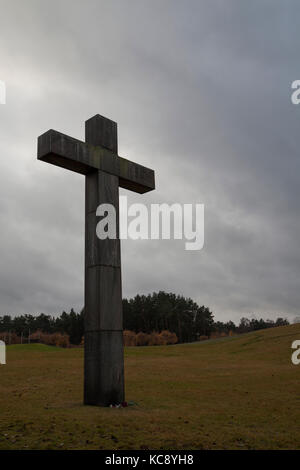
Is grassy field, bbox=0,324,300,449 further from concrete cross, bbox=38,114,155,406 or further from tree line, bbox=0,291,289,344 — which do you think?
tree line, bbox=0,291,289,344

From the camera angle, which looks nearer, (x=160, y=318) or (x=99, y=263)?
(x=99, y=263)

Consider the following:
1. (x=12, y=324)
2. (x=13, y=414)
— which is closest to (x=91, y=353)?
(x=13, y=414)

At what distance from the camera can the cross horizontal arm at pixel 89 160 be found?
10789 mm

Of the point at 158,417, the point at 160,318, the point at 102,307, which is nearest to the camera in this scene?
the point at 158,417

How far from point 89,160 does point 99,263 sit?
2.82 metres

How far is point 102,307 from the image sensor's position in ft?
35.0

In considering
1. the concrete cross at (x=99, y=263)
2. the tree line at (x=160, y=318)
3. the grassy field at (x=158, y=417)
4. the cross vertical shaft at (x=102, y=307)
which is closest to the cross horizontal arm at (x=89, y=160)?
the concrete cross at (x=99, y=263)

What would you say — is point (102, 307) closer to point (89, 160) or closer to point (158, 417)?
point (158, 417)

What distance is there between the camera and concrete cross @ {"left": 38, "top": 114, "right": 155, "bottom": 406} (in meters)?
10.5

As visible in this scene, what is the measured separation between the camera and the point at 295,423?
9070 millimetres

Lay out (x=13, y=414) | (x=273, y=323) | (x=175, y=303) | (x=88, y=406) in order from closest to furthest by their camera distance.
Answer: (x=13, y=414) → (x=88, y=406) → (x=175, y=303) → (x=273, y=323)

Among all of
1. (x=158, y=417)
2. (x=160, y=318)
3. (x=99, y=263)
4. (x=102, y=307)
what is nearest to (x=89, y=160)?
(x=99, y=263)

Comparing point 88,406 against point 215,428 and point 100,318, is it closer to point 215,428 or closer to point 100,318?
point 100,318

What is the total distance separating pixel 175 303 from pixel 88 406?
92.5 metres
